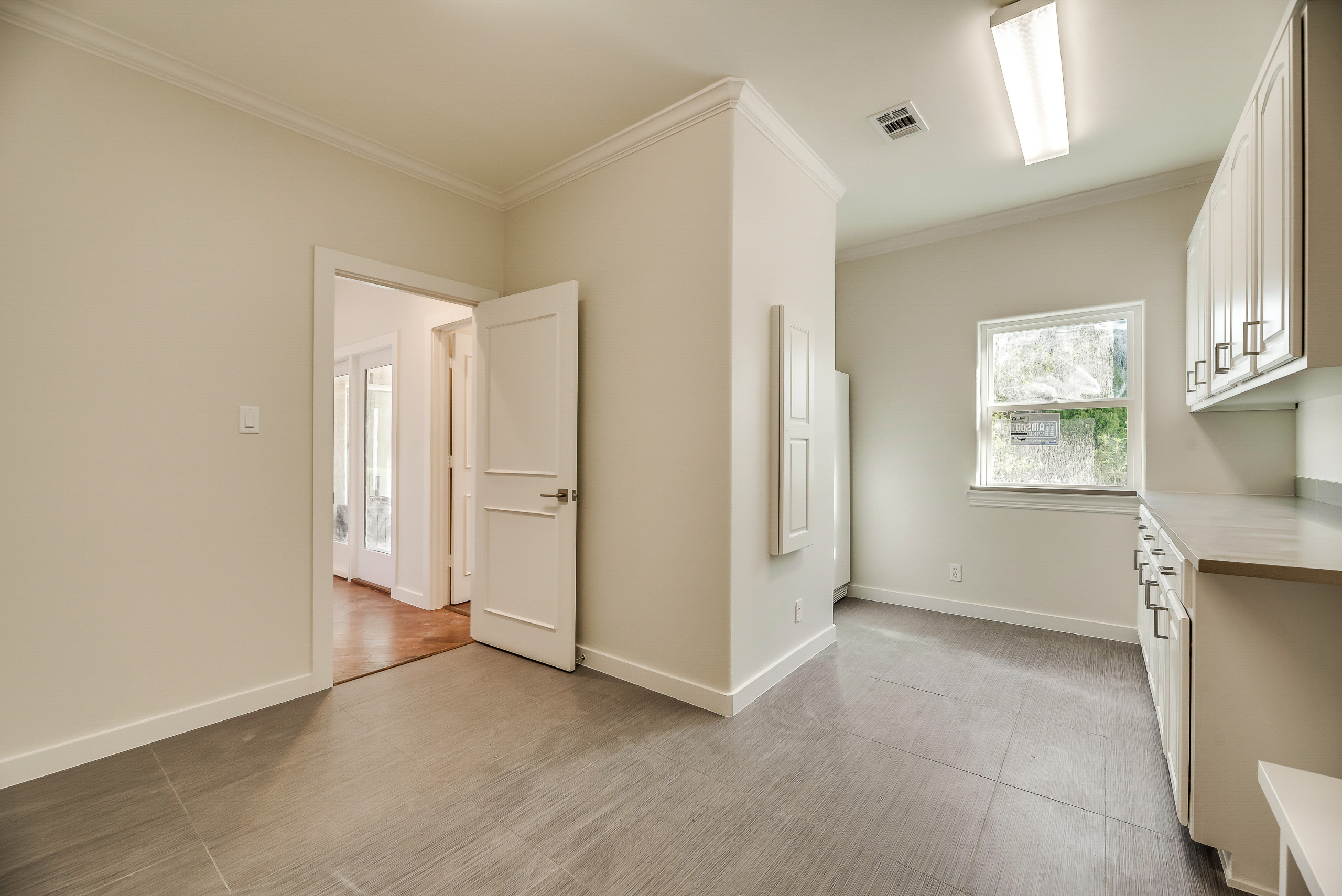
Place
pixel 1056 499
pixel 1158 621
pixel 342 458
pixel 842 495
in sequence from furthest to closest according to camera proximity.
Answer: pixel 342 458
pixel 842 495
pixel 1056 499
pixel 1158 621

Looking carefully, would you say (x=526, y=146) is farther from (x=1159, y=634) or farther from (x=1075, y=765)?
(x=1075, y=765)

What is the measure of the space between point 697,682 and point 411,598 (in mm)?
2771

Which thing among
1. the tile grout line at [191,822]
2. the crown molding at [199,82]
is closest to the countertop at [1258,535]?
the tile grout line at [191,822]

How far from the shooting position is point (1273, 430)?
3.05 meters

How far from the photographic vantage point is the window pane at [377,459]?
498cm

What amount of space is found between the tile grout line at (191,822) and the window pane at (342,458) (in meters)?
3.34

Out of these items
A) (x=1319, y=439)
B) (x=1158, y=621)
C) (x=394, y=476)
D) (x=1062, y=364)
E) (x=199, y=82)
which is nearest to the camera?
(x=1158, y=621)

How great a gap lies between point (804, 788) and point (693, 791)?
0.40m

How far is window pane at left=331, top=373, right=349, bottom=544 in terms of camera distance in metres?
5.39

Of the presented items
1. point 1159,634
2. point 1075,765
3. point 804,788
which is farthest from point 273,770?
Answer: point 1159,634

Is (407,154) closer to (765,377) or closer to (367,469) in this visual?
(765,377)

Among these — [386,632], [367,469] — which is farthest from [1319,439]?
[367,469]

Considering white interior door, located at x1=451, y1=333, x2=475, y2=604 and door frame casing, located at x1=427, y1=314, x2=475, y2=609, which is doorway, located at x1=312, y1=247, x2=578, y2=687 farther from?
white interior door, located at x1=451, y1=333, x2=475, y2=604

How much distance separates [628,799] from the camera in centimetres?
195
